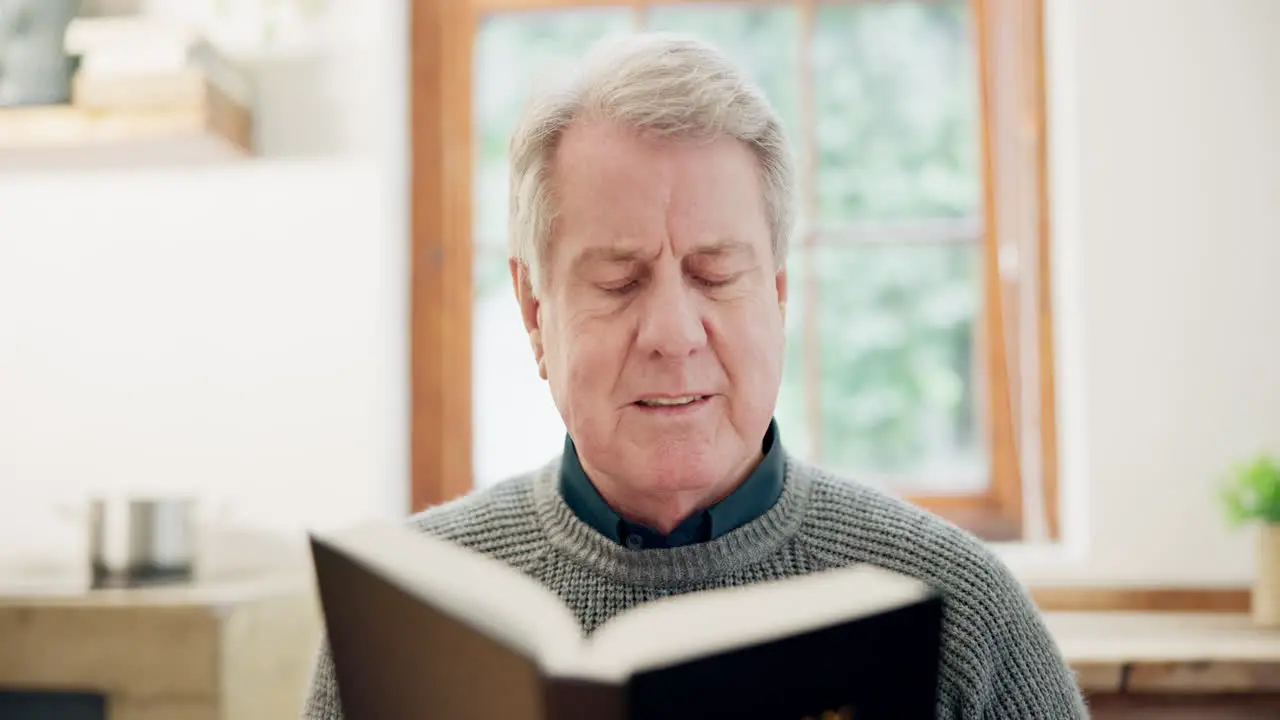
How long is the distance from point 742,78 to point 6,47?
1832 mm

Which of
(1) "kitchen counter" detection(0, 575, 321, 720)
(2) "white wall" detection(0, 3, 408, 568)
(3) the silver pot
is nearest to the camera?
(1) "kitchen counter" detection(0, 575, 321, 720)

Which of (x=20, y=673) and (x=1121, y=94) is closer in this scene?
(x=20, y=673)

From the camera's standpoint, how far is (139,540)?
191 cm

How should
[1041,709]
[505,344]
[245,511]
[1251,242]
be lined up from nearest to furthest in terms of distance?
[1041,709] → [1251,242] → [245,511] → [505,344]

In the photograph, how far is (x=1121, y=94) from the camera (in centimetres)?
203

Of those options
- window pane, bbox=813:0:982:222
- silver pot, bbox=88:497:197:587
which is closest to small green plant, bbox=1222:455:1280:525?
window pane, bbox=813:0:982:222

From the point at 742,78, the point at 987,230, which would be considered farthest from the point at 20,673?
the point at 987,230

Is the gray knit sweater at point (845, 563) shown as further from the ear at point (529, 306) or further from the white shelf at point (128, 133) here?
the white shelf at point (128, 133)

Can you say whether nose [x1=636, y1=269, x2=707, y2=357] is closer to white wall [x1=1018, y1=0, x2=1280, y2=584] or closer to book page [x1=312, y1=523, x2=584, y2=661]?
book page [x1=312, y1=523, x2=584, y2=661]

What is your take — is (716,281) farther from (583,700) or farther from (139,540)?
(139,540)

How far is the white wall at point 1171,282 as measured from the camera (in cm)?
198

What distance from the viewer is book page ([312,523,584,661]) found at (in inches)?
19.6

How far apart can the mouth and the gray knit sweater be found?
13 centimetres

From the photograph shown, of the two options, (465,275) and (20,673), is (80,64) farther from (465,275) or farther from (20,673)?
(20,673)
